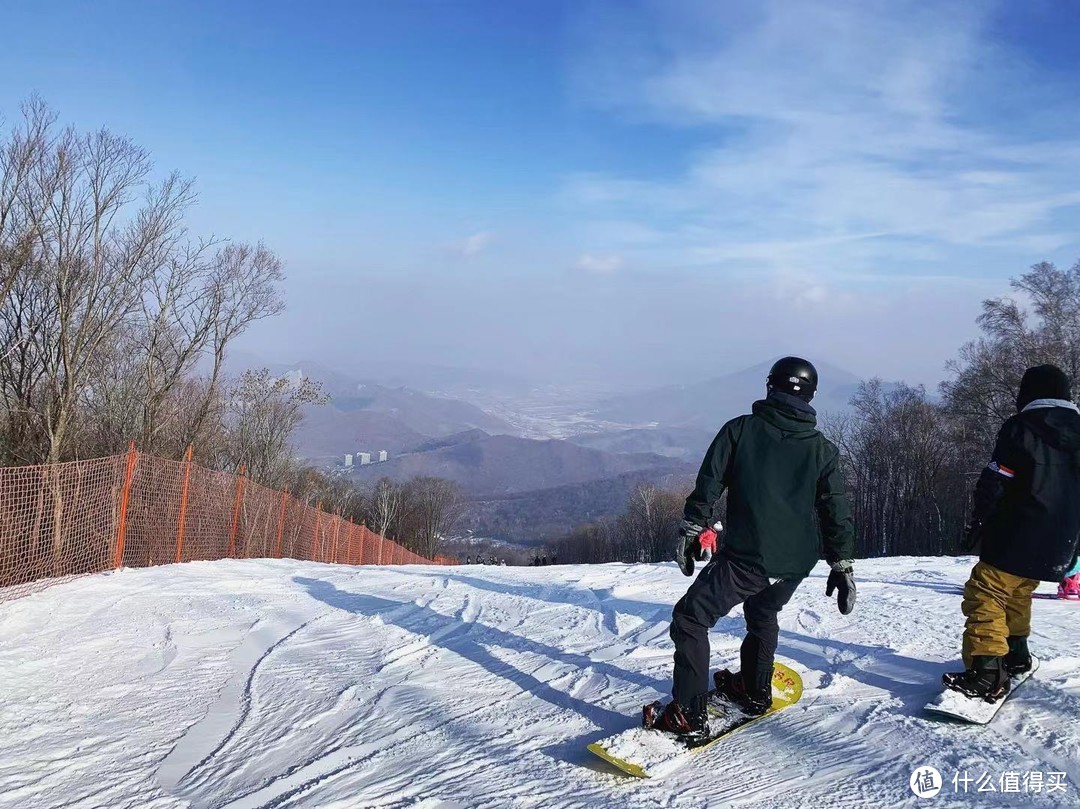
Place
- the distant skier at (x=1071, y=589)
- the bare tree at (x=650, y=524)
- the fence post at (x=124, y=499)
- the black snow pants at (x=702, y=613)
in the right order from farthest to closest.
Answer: the bare tree at (x=650, y=524) < the fence post at (x=124, y=499) < the distant skier at (x=1071, y=589) < the black snow pants at (x=702, y=613)

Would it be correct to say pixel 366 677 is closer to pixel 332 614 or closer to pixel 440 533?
pixel 332 614

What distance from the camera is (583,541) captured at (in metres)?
95.4

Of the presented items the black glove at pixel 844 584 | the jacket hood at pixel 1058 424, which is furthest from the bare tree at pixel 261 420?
the jacket hood at pixel 1058 424

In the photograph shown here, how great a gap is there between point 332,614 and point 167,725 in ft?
9.81

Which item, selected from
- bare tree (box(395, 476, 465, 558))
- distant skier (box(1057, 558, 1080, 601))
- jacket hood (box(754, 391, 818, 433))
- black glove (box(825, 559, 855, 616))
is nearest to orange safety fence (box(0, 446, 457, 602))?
jacket hood (box(754, 391, 818, 433))

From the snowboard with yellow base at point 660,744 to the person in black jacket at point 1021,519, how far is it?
1.10m

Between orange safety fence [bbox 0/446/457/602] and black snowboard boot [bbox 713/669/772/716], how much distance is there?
22.8 ft

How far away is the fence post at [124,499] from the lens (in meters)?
9.59

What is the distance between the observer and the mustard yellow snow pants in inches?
160

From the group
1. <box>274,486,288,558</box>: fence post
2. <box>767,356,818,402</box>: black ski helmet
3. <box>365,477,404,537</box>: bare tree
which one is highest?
<box>767,356,818,402</box>: black ski helmet

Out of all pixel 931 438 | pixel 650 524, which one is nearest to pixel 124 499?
pixel 931 438

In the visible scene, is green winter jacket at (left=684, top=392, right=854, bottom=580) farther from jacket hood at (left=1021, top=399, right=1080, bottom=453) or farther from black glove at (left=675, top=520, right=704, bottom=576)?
jacket hood at (left=1021, top=399, right=1080, bottom=453)

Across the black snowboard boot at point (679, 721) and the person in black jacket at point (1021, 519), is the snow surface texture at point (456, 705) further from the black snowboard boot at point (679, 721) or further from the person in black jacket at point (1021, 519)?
the person in black jacket at point (1021, 519)

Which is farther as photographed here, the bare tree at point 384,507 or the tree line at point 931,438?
the bare tree at point 384,507
